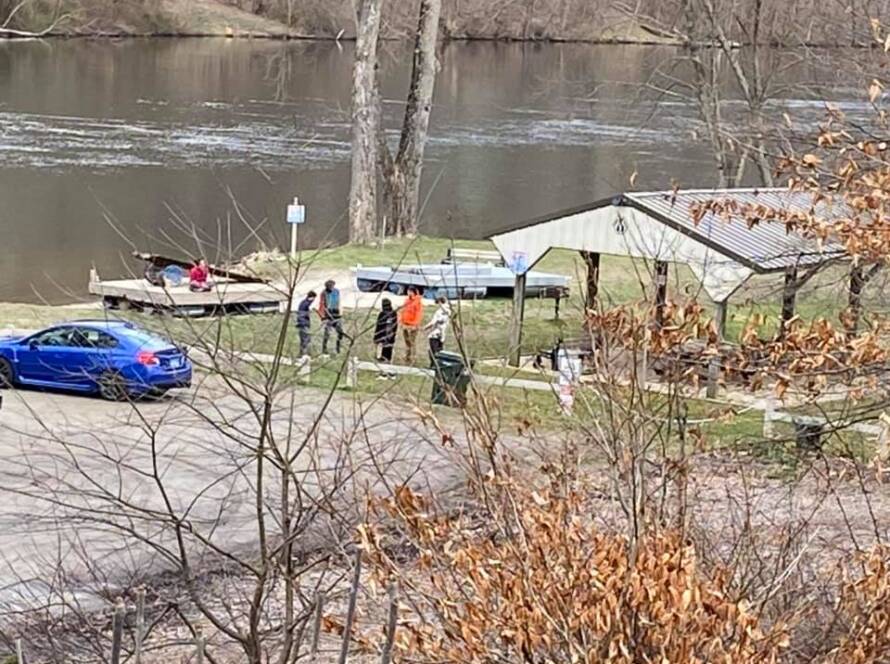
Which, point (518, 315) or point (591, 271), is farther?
point (518, 315)

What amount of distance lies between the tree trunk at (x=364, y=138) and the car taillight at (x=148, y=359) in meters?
16.1

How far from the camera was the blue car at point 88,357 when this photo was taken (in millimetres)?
20984

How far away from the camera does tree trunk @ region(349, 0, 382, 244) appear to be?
37.3 metres

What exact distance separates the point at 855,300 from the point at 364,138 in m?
26.9

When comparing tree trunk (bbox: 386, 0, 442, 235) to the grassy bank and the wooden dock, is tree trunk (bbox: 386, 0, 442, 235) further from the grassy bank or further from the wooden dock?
the wooden dock

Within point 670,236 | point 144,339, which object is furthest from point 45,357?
point 670,236

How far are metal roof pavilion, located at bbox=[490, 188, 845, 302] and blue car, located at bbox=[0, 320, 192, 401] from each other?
6.18m

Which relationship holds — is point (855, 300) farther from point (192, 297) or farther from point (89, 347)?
point (192, 297)

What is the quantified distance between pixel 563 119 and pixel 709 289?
4502 centimetres

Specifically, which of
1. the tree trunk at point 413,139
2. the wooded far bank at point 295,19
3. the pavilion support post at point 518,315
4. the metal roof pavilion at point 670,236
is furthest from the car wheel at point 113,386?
the wooded far bank at point 295,19

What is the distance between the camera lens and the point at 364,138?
37719 mm

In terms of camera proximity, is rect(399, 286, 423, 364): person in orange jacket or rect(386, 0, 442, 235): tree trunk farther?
rect(386, 0, 442, 235): tree trunk

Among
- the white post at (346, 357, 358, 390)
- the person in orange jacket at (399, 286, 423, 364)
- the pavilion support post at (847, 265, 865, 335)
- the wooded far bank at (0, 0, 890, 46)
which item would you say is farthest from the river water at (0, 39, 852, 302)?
the pavilion support post at (847, 265, 865, 335)

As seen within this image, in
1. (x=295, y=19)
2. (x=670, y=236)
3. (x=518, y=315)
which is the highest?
(x=295, y=19)
